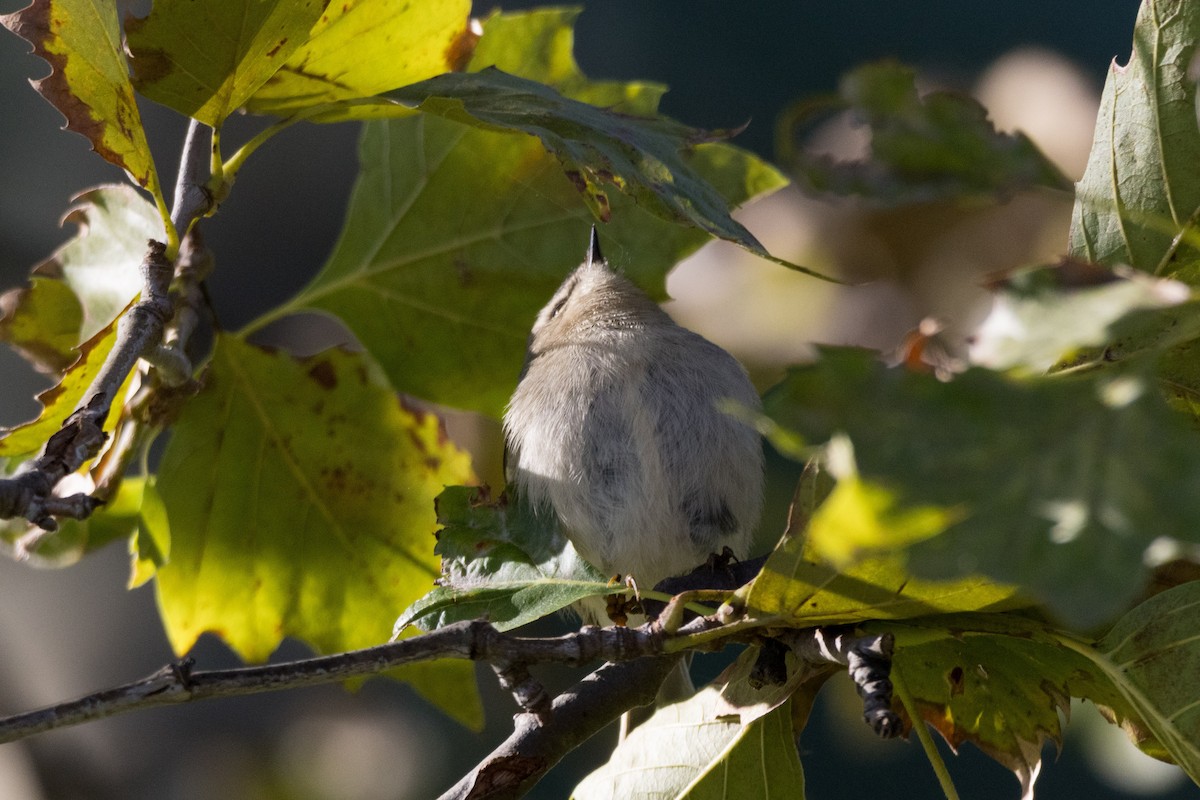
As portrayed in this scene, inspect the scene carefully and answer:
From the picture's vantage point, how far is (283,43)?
1.33m

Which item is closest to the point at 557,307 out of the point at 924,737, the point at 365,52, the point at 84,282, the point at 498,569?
the point at 84,282

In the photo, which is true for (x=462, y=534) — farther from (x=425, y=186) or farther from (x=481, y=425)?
(x=481, y=425)

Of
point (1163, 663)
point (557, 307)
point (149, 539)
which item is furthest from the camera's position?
point (557, 307)

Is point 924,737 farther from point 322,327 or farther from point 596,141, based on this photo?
point 322,327

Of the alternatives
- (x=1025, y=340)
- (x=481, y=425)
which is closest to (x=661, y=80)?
(x=481, y=425)

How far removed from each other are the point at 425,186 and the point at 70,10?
2.42 feet

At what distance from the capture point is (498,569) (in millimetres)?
1401

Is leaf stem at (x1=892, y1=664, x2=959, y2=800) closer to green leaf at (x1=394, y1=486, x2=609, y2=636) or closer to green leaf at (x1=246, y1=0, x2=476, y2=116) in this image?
green leaf at (x1=394, y1=486, x2=609, y2=636)

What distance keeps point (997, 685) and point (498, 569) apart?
1.93 ft

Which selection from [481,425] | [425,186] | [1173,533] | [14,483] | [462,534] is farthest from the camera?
[481,425]

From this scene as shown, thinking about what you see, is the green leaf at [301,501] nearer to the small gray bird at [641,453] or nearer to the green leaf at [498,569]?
the small gray bird at [641,453]

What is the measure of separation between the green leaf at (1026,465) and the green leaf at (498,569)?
65 cm

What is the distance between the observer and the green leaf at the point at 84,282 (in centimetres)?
170

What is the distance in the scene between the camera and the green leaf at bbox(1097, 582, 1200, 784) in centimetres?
113
